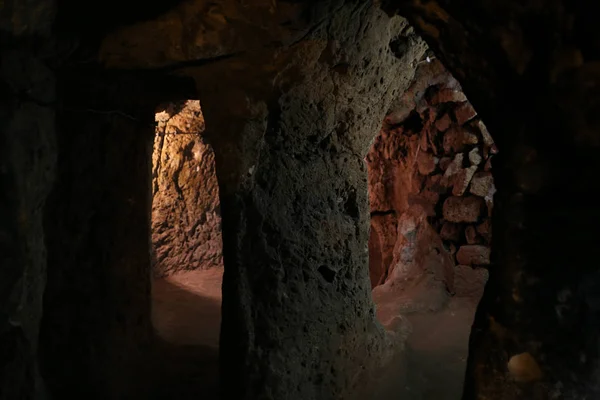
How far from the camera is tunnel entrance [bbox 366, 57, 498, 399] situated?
362 centimetres

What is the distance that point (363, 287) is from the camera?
242cm

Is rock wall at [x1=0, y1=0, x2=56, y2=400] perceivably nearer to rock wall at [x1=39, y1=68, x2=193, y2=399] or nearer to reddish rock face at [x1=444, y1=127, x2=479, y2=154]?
rock wall at [x1=39, y1=68, x2=193, y2=399]

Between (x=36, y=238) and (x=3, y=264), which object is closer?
(x=3, y=264)

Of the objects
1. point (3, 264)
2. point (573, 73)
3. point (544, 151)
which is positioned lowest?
point (3, 264)

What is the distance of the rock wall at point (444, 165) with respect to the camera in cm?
375

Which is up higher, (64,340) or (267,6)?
(267,6)

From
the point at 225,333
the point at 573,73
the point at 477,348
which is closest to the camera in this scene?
the point at 573,73

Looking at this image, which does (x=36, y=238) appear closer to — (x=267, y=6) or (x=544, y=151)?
(x=267, y=6)

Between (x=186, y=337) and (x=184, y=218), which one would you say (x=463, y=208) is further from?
(x=184, y=218)

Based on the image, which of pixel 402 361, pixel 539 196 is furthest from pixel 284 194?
pixel 402 361

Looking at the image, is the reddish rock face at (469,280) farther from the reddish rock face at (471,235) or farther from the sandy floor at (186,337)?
the sandy floor at (186,337)

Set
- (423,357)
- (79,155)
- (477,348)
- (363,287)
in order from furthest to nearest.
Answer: (423,357), (363,287), (79,155), (477,348)

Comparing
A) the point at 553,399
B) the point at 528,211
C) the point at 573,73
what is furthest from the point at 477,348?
the point at 573,73

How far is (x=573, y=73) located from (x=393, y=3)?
2.13ft
